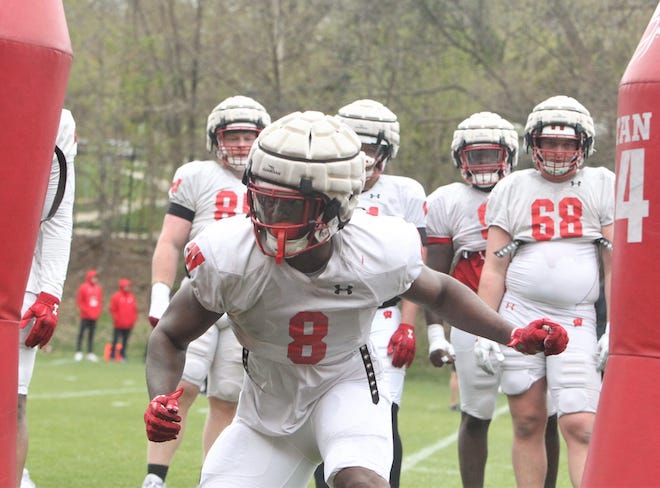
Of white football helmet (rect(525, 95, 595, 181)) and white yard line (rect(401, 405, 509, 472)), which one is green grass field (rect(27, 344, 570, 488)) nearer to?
white yard line (rect(401, 405, 509, 472))

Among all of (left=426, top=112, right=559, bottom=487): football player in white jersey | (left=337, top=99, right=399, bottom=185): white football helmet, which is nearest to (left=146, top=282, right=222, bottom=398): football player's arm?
(left=337, top=99, right=399, bottom=185): white football helmet

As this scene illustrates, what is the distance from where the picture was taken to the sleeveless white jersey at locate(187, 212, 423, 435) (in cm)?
402

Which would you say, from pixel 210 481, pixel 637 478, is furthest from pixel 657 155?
pixel 210 481

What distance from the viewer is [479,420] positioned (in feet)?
22.4

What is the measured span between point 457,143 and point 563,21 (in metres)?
15.3

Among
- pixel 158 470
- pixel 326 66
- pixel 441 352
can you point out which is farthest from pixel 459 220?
pixel 326 66

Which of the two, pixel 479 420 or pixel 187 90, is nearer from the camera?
pixel 479 420

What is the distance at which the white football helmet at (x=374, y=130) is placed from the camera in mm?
6430

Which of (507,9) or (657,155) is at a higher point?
(507,9)

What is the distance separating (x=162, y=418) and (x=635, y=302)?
1550 mm

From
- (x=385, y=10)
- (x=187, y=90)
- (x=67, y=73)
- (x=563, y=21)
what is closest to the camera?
(x=67, y=73)

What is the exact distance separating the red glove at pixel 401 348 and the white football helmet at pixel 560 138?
1.07 metres

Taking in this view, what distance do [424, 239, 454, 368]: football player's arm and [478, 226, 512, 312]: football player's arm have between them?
30 cm

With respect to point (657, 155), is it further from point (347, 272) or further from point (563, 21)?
point (563, 21)
